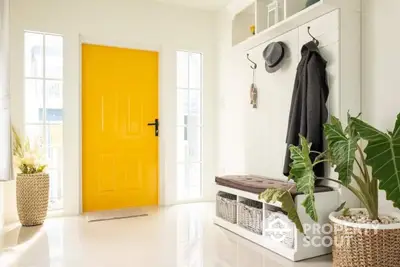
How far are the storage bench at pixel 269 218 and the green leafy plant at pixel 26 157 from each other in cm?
181

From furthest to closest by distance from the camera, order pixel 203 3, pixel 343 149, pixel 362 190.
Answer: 1. pixel 203 3
2. pixel 362 190
3. pixel 343 149

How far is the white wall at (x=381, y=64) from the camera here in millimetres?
2215

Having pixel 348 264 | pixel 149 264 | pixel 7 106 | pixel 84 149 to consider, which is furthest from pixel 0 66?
pixel 348 264

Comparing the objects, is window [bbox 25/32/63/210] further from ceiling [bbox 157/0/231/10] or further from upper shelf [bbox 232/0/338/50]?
upper shelf [bbox 232/0/338/50]

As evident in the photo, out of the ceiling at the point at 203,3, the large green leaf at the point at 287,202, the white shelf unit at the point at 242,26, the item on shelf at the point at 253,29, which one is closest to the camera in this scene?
the large green leaf at the point at 287,202

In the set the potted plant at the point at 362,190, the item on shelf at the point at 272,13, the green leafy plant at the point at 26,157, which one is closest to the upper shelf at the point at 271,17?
the item on shelf at the point at 272,13

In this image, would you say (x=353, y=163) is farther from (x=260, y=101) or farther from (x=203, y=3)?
(x=203, y=3)

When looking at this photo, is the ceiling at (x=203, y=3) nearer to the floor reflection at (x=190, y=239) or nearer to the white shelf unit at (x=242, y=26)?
the white shelf unit at (x=242, y=26)

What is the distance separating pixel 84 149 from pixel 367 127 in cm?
294

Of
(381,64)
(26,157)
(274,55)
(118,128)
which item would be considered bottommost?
(26,157)

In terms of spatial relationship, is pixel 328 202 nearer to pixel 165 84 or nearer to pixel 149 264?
pixel 149 264

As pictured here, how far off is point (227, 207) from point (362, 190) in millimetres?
1301

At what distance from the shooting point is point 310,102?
7.94ft

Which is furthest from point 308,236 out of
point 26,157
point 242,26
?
point 26,157
